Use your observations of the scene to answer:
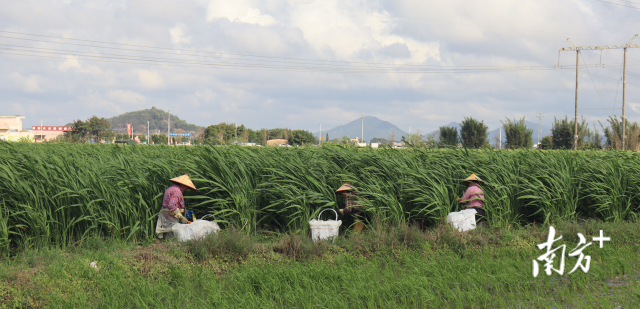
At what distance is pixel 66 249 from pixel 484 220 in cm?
630

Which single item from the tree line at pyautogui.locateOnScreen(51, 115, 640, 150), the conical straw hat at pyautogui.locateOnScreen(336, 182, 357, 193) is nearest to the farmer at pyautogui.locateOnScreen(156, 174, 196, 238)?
the conical straw hat at pyautogui.locateOnScreen(336, 182, 357, 193)

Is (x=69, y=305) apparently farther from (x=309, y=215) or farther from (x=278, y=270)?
(x=309, y=215)

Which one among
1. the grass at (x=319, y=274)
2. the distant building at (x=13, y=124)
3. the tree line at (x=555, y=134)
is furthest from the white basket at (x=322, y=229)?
the distant building at (x=13, y=124)

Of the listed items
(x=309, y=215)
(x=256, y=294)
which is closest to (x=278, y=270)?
(x=256, y=294)

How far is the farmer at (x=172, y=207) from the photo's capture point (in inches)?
234

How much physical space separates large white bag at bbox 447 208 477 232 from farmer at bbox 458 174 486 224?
1.10ft

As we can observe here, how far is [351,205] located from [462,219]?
1654 mm

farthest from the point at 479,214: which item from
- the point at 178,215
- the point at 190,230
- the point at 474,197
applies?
the point at 178,215

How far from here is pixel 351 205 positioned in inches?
258

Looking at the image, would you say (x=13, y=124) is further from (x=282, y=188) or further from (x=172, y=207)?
(x=282, y=188)

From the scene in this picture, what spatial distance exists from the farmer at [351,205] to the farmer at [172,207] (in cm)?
227

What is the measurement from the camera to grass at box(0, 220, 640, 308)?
423 cm

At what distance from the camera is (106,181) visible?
239 inches

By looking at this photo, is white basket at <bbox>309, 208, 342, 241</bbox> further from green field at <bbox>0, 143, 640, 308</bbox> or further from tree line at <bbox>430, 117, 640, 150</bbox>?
tree line at <bbox>430, 117, 640, 150</bbox>
